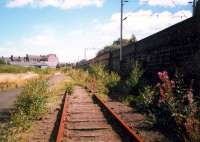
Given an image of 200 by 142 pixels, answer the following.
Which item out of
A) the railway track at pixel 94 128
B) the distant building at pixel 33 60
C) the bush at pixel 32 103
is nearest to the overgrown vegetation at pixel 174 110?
the railway track at pixel 94 128

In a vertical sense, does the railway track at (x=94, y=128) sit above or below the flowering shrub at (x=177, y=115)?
below

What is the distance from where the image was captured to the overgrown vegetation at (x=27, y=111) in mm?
7454

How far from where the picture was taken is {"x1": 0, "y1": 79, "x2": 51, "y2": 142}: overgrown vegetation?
24.5ft

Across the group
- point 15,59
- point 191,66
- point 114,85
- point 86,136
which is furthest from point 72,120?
point 15,59

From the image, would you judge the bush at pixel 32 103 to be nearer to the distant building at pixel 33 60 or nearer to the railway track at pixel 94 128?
the railway track at pixel 94 128

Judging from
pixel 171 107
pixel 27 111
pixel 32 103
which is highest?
pixel 171 107

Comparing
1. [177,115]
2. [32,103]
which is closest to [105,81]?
[32,103]

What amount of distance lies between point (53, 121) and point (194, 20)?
6109 mm

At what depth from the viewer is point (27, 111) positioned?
32.9 feet

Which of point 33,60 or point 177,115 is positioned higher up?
point 33,60

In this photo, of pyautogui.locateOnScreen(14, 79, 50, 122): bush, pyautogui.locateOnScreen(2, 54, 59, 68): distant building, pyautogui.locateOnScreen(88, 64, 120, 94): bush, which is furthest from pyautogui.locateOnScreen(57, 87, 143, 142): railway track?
pyautogui.locateOnScreen(2, 54, 59, 68): distant building

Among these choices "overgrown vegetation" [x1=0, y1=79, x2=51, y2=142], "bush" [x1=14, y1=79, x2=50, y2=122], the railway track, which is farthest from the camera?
"bush" [x1=14, y1=79, x2=50, y2=122]

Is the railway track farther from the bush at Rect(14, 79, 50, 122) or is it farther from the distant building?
the distant building

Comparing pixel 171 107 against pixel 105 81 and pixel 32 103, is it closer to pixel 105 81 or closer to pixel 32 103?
pixel 32 103
